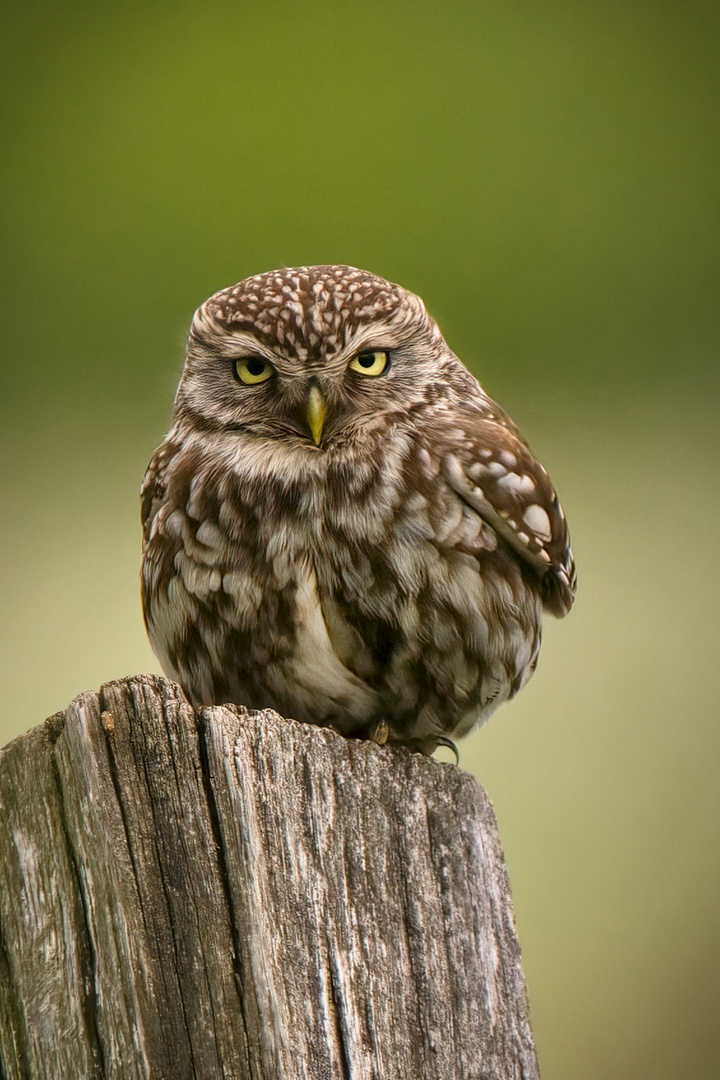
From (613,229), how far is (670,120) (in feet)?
1.37

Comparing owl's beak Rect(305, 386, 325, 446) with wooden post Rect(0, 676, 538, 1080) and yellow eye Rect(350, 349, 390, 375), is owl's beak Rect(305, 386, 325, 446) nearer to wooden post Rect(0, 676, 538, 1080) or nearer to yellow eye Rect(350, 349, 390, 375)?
yellow eye Rect(350, 349, 390, 375)

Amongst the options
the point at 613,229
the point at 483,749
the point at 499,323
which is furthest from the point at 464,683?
the point at 613,229

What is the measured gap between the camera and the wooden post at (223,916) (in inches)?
44.9

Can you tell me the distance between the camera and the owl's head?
2115 mm

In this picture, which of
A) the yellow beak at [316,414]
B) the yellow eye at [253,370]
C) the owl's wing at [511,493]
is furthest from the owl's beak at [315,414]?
the owl's wing at [511,493]

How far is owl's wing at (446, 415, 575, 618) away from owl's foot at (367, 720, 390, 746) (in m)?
0.45

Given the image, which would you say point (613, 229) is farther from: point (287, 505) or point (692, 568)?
point (287, 505)

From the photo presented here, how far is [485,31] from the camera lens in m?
3.66

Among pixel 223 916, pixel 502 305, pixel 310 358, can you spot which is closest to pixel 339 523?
pixel 310 358

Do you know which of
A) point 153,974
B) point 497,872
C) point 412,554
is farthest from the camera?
point 412,554

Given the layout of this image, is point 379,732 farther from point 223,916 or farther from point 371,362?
point 223,916

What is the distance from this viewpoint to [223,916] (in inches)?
46.8

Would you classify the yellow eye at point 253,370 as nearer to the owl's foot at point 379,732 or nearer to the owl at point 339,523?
the owl at point 339,523

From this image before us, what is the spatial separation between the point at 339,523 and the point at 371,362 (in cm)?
34
